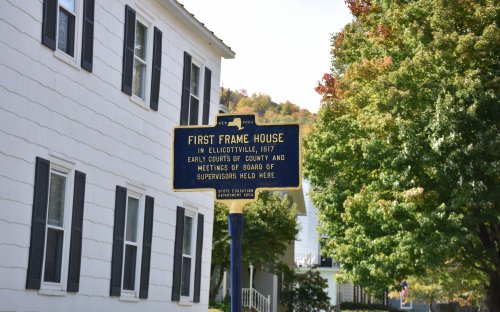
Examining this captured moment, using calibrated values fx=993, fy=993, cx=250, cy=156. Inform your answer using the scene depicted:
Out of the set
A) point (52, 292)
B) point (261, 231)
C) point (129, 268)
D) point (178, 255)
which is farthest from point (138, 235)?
point (261, 231)

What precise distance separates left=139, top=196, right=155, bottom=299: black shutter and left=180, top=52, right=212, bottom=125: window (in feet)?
9.53

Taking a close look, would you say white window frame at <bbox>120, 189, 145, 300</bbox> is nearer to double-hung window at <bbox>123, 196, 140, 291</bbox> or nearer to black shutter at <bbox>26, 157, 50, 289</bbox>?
double-hung window at <bbox>123, 196, 140, 291</bbox>

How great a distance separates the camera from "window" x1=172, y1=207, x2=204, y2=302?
22641 millimetres

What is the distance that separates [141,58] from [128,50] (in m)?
1.03

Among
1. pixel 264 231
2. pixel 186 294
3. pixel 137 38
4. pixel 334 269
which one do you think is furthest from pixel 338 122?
pixel 334 269

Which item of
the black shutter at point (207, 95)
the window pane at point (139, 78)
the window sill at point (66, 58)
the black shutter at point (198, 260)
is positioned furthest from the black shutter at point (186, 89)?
the window sill at point (66, 58)

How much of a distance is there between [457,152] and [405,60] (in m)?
3.48

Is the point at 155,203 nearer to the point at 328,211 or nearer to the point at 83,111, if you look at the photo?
the point at 83,111

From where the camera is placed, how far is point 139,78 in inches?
817

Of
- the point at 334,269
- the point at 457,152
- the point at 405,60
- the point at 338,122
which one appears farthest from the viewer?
the point at 334,269

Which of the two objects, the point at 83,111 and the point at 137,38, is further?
the point at 137,38

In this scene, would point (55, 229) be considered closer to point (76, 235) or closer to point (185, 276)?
point (76, 235)

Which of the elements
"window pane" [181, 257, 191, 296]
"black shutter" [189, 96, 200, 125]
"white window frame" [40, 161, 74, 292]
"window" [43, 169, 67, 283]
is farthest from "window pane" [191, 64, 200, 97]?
"window" [43, 169, 67, 283]

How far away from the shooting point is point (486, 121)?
90.2 ft
